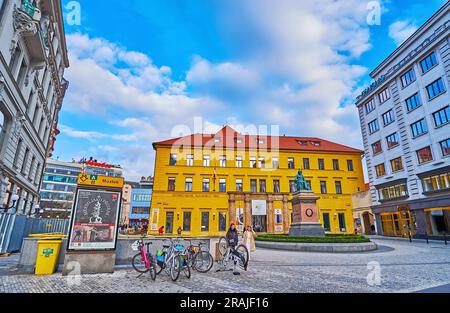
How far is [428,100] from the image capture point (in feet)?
83.9

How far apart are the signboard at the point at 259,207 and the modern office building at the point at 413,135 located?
1491cm

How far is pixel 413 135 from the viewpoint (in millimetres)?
27578

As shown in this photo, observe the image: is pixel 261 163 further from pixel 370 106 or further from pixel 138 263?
pixel 138 263

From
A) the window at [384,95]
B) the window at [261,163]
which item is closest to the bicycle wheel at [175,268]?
the window at [261,163]

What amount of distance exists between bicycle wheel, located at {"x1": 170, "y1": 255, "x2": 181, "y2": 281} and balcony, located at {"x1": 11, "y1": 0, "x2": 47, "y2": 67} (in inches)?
673

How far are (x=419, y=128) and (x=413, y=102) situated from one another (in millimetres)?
3148

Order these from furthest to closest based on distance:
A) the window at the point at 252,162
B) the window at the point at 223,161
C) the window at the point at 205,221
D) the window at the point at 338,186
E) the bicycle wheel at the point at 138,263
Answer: the window at the point at 338,186 < the window at the point at 252,162 < the window at the point at 223,161 < the window at the point at 205,221 < the bicycle wheel at the point at 138,263

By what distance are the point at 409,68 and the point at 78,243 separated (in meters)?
35.5

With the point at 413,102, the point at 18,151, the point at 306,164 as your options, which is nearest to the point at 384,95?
the point at 413,102

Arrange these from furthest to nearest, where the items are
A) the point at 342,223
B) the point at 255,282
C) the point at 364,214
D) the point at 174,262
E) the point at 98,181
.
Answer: the point at 342,223
the point at 364,214
the point at 98,181
the point at 174,262
the point at 255,282

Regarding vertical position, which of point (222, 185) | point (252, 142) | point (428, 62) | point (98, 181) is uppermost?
point (428, 62)

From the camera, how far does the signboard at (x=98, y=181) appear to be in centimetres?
904

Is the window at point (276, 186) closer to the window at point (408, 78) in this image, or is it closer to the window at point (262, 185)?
the window at point (262, 185)
